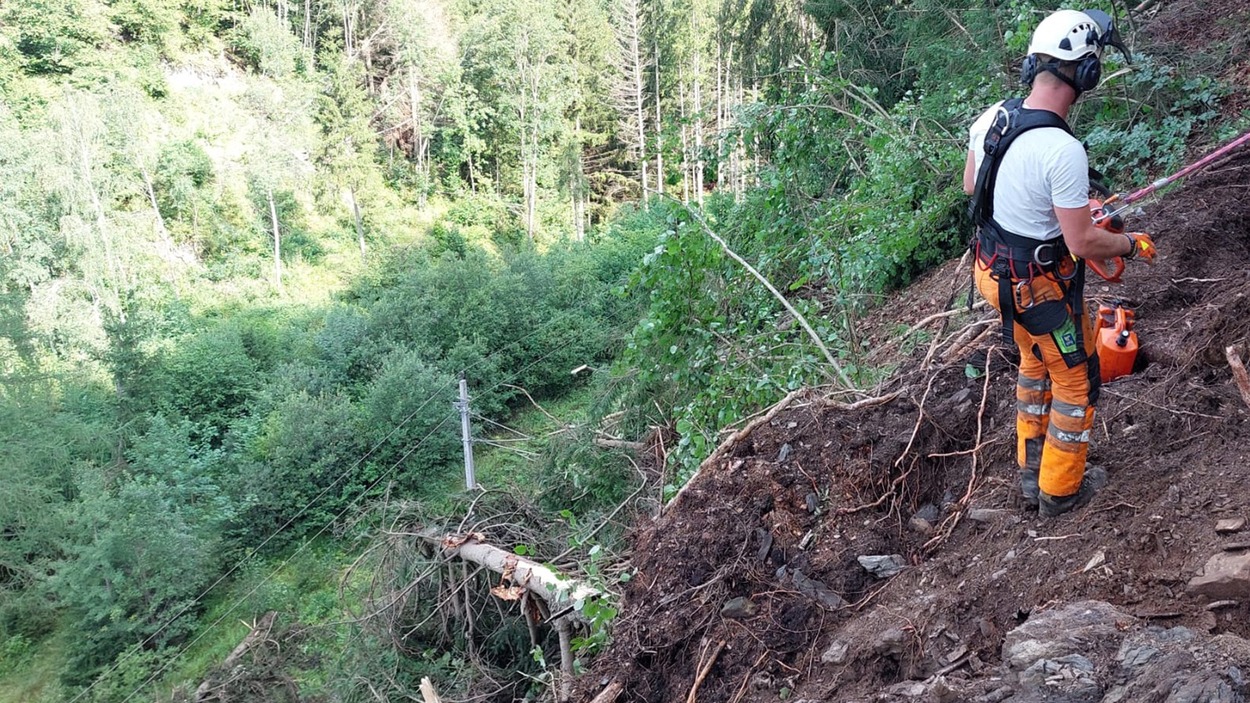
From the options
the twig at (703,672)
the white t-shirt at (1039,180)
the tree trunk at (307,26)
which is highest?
the tree trunk at (307,26)

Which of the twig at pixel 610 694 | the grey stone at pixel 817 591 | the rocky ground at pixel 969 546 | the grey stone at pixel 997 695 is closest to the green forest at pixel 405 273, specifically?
the twig at pixel 610 694

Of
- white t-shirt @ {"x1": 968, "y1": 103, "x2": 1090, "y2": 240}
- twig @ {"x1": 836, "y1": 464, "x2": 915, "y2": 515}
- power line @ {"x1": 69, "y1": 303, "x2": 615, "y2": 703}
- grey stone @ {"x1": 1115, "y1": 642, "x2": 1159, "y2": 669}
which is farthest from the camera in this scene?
power line @ {"x1": 69, "y1": 303, "x2": 615, "y2": 703}

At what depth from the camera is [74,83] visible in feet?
104

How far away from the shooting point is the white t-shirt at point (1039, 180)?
2.61 metres

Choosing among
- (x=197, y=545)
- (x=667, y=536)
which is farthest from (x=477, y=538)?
(x=197, y=545)

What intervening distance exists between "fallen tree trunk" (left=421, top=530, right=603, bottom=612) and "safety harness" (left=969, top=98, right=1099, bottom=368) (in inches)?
104

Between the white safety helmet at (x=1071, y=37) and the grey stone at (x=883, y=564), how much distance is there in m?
2.03

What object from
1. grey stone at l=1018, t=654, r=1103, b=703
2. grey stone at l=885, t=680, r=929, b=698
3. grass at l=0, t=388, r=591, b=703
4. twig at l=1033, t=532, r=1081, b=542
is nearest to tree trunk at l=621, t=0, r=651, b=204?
grass at l=0, t=388, r=591, b=703

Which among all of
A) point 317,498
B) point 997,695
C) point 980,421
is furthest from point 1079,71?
point 317,498

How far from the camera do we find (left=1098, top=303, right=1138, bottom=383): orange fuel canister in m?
3.65

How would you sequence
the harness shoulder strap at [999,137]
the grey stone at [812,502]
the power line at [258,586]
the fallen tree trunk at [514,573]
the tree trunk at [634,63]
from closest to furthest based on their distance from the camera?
the harness shoulder strap at [999,137] → the grey stone at [812,502] → the fallen tree trunk at [514,573] → the power line at [258,586] → the tree trunk at [634,63]

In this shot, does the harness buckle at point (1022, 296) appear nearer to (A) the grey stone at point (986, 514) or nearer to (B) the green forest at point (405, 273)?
(A) the grey stone at point (986, 514)

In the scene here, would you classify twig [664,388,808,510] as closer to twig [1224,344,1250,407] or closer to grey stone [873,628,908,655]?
grey stone [873,628,908,655]

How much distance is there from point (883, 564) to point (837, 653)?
55 cm
